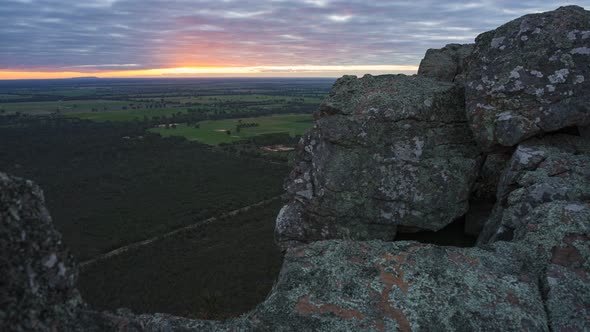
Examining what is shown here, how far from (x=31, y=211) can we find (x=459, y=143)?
10.7 meters

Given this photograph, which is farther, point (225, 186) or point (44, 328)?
point (225, 186)

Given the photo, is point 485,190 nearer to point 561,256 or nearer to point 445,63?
point 445,63

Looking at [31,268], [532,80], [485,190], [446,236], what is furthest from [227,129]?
[31,268]

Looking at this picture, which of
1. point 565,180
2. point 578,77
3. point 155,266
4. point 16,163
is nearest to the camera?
point 565,180

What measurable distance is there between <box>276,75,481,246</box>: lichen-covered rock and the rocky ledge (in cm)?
4

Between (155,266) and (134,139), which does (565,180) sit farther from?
(134,139)

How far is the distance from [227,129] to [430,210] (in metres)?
118

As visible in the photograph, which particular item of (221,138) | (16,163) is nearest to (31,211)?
(16,163)

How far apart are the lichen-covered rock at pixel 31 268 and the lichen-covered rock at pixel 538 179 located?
301 inches

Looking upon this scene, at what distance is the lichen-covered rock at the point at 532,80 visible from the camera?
978 centimetres

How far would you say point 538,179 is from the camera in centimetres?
887

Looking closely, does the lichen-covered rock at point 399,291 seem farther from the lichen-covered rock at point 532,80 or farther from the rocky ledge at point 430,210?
the lichen-covered rock at point 532,80

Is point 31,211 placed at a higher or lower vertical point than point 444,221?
higher

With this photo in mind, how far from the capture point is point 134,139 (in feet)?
337
